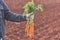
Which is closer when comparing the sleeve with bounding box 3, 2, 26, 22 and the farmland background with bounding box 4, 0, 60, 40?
the sleeve with bounding box 3, 2, 26, 22

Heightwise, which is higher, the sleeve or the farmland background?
the sleeve

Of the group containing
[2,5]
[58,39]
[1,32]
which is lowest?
[58,39]

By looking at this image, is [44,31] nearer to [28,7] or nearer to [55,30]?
[55,30]

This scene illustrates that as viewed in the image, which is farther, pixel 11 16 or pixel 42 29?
pixel 42 29

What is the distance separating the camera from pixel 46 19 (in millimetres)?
7023

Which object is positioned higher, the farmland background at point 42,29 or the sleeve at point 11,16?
the sleeve at point 11,16

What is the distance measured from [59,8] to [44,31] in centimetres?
319

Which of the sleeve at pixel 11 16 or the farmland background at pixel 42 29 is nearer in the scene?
the sleeve at pixel 11 16

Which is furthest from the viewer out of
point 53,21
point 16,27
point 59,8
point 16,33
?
point 59,8

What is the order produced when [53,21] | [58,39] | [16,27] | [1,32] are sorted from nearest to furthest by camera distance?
[1,32] → [58,39] → [16,27] → [53,21]

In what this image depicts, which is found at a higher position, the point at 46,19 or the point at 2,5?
the point at 2,5

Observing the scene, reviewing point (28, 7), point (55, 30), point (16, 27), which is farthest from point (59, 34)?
point (28, 7)

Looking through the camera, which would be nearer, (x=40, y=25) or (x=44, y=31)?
(x=44, y=31)

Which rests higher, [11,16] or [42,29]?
[11,16]
